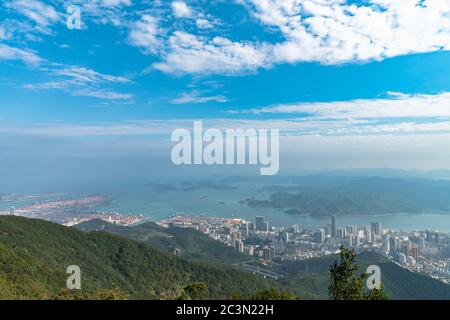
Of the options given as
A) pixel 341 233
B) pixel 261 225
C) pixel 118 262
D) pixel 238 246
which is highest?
pixel 118 262

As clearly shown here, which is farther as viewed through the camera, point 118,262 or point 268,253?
point 268,253

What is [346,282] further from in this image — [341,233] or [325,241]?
[341,233]

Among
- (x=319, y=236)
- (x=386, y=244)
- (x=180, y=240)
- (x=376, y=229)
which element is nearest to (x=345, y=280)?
(x=180, y=240)

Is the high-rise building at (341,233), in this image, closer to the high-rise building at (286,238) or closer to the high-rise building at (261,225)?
the high-rise building at (286,238)

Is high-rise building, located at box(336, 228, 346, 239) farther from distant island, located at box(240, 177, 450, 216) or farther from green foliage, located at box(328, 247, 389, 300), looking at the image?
green foliage, located at box(328, 247, 389, 300)

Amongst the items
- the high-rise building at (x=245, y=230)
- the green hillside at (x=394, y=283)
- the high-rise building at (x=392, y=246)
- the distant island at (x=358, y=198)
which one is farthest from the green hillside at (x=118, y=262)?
the distant island at (x=358, y=198)

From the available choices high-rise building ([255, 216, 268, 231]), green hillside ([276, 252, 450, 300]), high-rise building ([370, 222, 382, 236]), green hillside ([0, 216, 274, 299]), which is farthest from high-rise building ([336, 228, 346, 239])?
green hillside ([0, 216, 274, 299])
